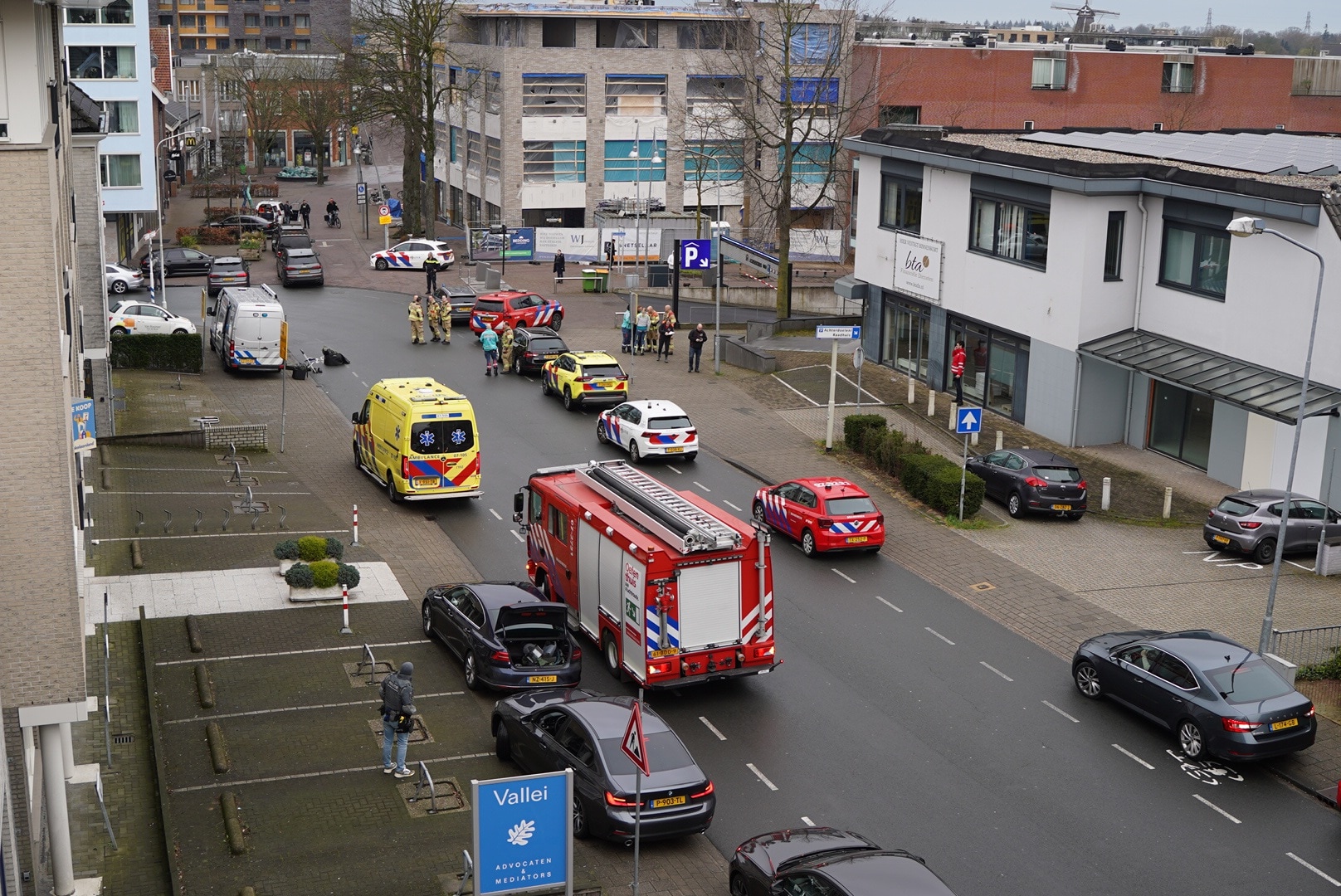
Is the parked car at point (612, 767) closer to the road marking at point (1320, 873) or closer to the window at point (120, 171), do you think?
the road marking at point (1320, 873)

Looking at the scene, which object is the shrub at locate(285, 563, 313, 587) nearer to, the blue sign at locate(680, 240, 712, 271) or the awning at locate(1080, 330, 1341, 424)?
the awning at locate(1080, 330, 1341, 424)

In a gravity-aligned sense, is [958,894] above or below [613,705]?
below

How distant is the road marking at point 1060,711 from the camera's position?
76.2ft

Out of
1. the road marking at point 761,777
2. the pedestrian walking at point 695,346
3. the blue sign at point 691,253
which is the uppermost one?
the blue sign at point 691,253

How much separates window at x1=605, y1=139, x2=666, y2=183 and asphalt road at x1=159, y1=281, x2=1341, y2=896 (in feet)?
169

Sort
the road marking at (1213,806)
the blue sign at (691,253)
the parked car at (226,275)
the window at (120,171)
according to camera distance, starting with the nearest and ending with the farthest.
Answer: the road marking at (1213,806) < the blue sign at (691,253) < the parked car at (226,275) < the window at (120,171)

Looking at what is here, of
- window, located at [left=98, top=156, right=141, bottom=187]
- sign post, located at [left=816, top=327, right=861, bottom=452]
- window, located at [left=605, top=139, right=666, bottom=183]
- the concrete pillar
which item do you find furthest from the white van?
window, located at [left=605, top=139, right=666, bottom=183]

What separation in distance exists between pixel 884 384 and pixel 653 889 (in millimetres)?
30919

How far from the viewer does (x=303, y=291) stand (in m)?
62.3

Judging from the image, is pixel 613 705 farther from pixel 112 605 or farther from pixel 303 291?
pixel 303 291

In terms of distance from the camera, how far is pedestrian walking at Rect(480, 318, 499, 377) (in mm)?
46188

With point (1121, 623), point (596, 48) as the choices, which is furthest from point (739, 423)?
point (596, 48)

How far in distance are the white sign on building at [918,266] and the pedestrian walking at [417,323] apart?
53.7ft

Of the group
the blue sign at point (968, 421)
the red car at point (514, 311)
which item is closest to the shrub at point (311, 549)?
the blue sign at point (968, 421)
